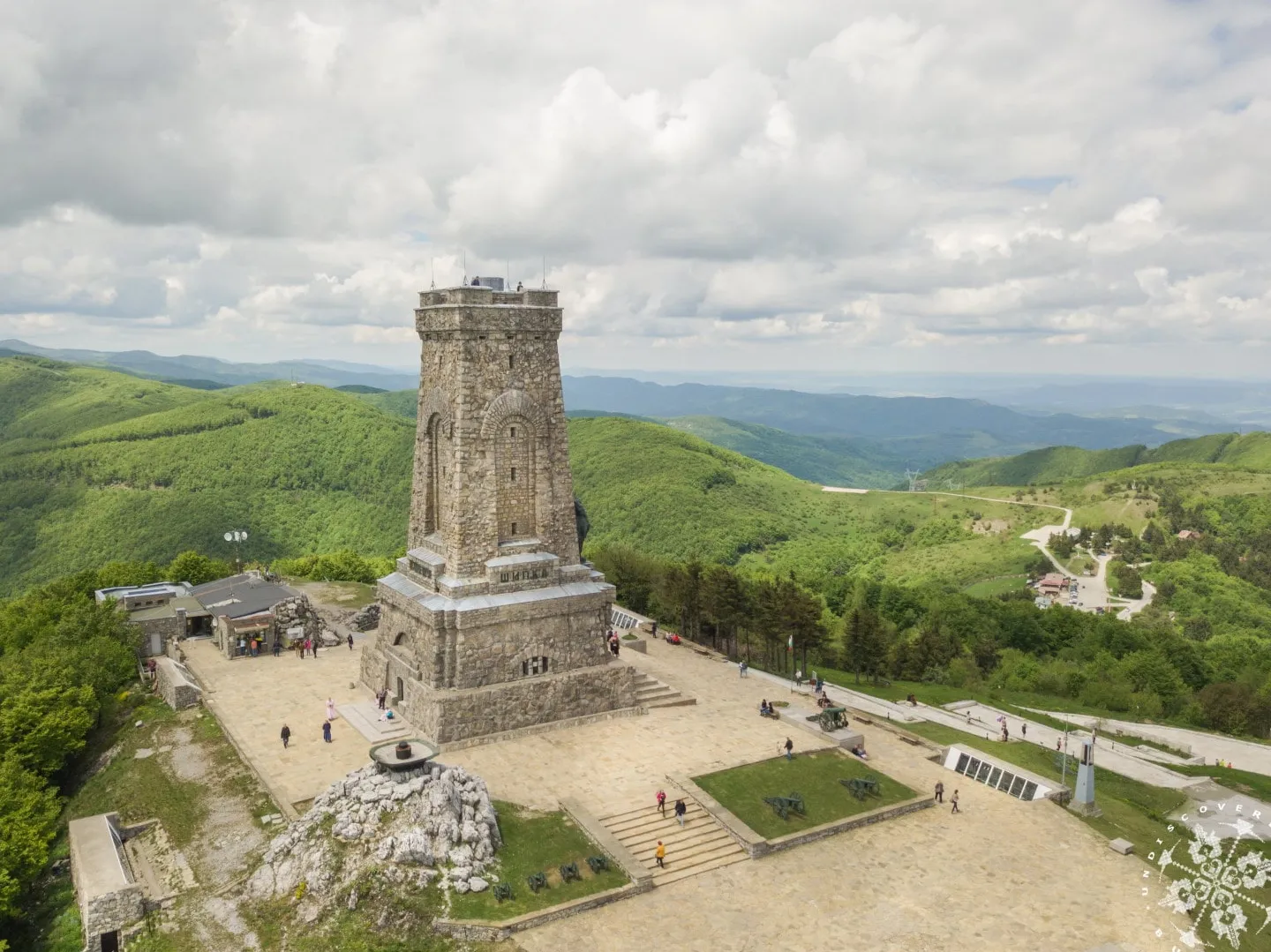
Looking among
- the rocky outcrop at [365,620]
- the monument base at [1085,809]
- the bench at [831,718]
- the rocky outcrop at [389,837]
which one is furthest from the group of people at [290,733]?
the monument base at [1085,809]

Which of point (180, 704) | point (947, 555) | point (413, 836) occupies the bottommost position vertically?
point (947, 555)

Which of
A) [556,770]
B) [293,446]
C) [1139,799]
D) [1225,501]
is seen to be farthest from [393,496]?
[1225,501]

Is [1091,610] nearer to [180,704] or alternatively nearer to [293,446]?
[180,704]

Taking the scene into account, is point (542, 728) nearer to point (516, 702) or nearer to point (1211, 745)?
point (516, 702)

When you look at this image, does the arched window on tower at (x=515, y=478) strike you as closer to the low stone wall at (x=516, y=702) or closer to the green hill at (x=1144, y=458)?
the low stone wall at (x=516, y=702)

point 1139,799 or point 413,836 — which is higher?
point 413,836

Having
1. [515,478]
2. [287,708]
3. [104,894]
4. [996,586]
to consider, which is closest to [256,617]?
[287,708]

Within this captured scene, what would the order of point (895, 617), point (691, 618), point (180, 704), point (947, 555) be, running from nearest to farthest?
point (180, 704), point (691, 618), point (895, 617), point (947, 555)
